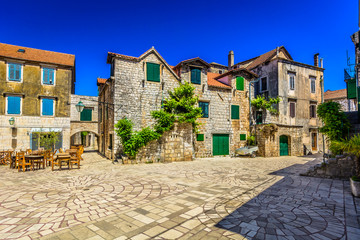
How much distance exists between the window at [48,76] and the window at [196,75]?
1160 centimetres

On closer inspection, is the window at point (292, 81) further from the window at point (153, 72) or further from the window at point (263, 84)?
the window at point (153, 72)

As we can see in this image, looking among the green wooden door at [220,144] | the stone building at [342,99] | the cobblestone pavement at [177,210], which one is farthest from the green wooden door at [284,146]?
the stone building at [342,99]

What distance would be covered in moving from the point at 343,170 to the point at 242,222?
6.79 m

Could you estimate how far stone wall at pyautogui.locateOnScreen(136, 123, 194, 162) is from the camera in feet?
43.8

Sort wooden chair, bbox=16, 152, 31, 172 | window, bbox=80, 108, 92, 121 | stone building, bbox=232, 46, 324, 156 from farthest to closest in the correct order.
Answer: window, bbox=80, 108, 92, 121
stone building, bbox=232, 46, 324, 156
wooden chair, bbox=16, 152, 31, 172

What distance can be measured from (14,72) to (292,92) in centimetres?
2522

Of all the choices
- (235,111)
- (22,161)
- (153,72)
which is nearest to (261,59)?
(235,111)

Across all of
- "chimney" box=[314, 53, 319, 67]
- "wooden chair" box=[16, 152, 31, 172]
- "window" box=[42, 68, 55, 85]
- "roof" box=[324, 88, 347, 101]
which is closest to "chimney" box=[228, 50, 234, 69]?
"chimney" box=[314, 53, 319, 67]

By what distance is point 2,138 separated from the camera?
1452 centimetres

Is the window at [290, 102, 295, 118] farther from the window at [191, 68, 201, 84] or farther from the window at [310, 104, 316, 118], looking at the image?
the window at [191, 68, 201, 84]

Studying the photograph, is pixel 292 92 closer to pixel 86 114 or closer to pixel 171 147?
pixel 171 147

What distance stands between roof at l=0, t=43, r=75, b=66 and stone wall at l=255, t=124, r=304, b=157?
17.8 meters

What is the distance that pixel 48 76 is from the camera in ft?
52.5

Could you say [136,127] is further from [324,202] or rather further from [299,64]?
[299,64]
